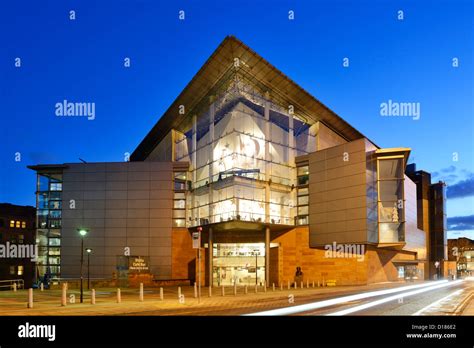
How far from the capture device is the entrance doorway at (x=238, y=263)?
2191 inches

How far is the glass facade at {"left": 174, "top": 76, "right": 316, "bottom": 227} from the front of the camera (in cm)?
5044

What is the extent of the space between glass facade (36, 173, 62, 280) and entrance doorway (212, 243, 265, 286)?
20.1 m

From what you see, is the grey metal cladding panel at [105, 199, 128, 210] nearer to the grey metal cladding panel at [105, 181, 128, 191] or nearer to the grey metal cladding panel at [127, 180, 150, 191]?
the grey metal cladding panel at [105, 181, 128, 191]

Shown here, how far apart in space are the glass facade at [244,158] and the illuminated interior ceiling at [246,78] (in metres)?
1.15

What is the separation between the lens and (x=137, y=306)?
23125 mm

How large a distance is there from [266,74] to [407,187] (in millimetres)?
26391

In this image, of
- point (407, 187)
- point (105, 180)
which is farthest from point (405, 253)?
point (105, 180)

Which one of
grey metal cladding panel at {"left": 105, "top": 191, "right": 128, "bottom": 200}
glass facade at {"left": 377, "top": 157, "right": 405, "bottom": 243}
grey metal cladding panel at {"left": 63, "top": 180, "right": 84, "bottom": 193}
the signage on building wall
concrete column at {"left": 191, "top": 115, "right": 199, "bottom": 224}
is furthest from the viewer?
grey metal cladding panel at {"left": 63, "top": 180, "right": 84, "bottom": 193}

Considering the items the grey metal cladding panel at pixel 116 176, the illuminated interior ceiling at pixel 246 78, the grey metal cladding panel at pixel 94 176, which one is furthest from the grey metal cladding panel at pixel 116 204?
the illuminated interior ceiling at pixel 246 78

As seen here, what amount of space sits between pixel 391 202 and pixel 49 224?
41674mm

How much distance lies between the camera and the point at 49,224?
59562 millimetres

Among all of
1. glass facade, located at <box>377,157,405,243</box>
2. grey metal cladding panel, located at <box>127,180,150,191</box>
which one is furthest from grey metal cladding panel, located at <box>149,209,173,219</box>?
glass facade, located at <box>377,157,405,243</box>

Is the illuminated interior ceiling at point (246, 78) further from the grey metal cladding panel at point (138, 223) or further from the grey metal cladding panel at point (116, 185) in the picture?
the grey metal cladding panel at point (138, 223)
